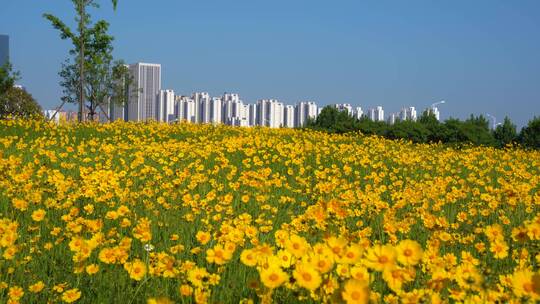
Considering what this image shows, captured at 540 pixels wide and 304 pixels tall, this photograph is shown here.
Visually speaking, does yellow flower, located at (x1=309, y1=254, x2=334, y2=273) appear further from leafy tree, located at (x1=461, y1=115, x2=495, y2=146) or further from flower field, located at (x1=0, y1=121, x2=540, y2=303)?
leafy tree, located at (x1=461, y1=115, x2=495, y2=146)

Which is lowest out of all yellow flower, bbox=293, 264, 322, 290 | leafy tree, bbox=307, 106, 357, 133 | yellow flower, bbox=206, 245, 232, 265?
yellow flower, bbox=206, 245, 232, 265

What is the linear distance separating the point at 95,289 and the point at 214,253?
3.59 ft

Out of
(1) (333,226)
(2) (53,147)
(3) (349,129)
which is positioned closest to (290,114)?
(3) (349,129)

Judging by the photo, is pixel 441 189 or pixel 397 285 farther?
pixel 441 189

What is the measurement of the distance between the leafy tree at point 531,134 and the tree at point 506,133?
0.34 meters

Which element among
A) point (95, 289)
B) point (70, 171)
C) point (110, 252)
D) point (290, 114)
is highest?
point (290, 114)

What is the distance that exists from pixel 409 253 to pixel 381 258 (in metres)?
0.17

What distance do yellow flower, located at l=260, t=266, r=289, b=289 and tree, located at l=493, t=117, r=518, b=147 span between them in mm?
19806

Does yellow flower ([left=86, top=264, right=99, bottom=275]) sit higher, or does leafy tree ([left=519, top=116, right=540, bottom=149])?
leafy tree ([left=519, top=116, right=540, bottom=149])

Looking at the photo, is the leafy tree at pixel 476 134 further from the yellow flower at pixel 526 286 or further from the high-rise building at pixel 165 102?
the high-rise building at pixel 165 102

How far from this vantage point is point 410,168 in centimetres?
909

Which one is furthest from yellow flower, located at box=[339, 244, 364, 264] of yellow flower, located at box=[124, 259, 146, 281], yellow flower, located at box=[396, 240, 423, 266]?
yellow flower, located at box=[124, 259, 146, 281]

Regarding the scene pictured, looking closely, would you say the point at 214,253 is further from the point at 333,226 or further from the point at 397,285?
the point at 333,226

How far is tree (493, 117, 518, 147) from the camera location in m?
19.9
